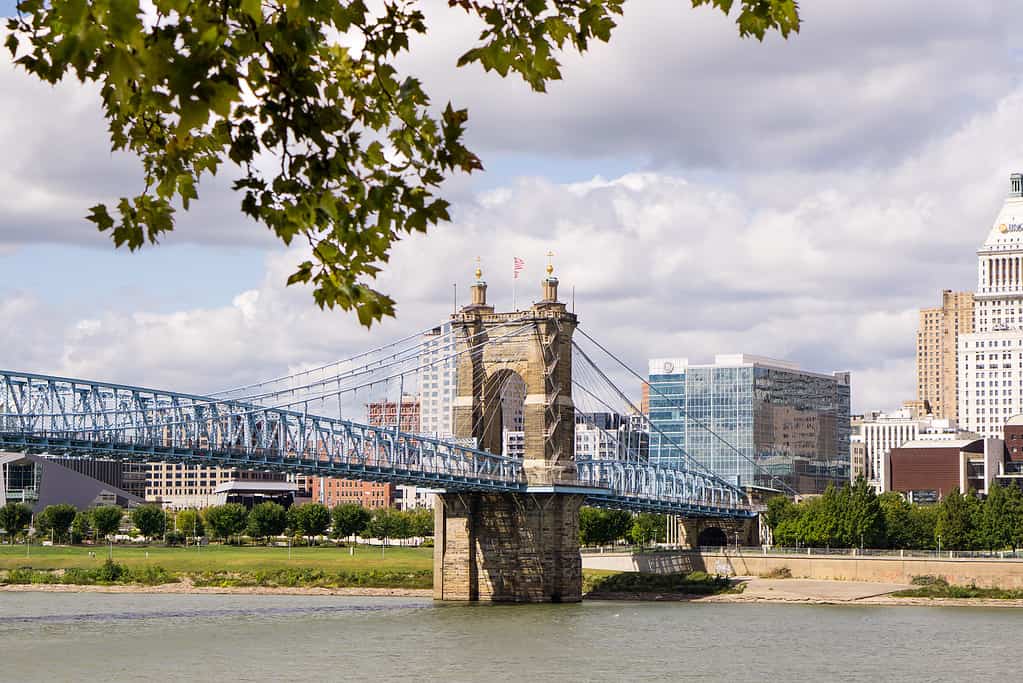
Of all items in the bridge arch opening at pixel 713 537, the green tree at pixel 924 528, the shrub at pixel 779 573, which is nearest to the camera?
the shrub at pixel 779 573

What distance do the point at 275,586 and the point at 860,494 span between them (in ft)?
150

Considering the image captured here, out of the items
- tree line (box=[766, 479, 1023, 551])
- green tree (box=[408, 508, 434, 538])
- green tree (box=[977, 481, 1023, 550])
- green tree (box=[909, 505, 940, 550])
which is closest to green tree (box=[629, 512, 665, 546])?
tree line (box=[766, 479, 1023, 551])

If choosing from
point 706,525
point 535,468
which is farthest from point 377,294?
point 706,525

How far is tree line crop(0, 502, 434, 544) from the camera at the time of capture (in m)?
163

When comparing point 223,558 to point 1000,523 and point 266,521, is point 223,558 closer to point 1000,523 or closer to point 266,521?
point 266,521

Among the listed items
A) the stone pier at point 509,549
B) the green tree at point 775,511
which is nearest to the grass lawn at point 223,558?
the stone pier at point 509,549

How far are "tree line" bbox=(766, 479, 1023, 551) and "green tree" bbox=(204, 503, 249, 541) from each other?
59677 mm

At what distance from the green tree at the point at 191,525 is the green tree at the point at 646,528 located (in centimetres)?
4756

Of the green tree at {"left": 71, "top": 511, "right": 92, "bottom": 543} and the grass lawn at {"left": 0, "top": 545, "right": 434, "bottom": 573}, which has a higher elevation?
the green tree at {"left": 71, "top": 511, "right": 92, "bottom": 543}

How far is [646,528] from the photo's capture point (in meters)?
150

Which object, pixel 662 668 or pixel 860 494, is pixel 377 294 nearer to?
pixel 662 668

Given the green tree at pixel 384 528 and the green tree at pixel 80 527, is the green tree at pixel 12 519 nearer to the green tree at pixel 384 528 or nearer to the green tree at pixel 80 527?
the green tree at pixel 80 527

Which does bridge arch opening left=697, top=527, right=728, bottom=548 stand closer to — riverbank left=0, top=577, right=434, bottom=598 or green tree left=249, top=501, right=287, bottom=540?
riverbank left=0, top=577, right=434, bottom=598

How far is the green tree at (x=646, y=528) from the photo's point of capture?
490 ft
